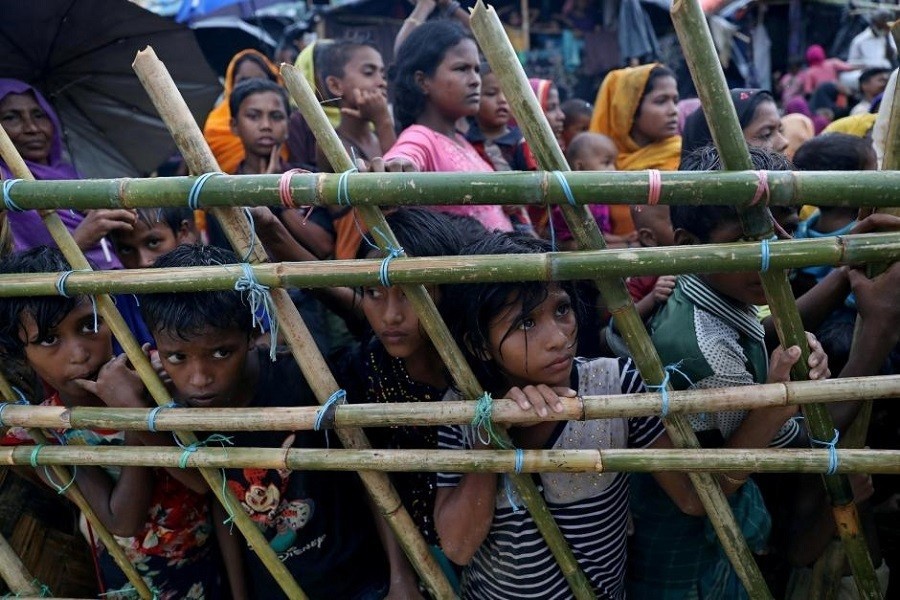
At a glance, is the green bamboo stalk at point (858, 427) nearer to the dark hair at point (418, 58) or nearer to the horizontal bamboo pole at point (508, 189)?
the horizontal bamboo pole at point (508, 189)

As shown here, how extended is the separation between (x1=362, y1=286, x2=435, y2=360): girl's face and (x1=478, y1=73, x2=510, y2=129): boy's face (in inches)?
79.0

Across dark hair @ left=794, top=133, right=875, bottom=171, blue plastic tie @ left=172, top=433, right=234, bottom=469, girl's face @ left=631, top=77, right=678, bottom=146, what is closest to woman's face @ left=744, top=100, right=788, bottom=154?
dark hair @ left=794, top=133, right=875, bottom=171

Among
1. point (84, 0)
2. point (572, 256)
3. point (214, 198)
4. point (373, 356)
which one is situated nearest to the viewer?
point (572, 256)

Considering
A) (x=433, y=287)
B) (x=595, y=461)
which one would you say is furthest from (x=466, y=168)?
(x=595, y=461)

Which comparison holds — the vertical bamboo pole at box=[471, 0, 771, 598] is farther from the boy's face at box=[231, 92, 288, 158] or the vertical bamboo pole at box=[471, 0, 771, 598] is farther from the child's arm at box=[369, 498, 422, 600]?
the boy's face at box=[231, 92, 288, 158]

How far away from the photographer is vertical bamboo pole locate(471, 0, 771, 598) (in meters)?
1.46

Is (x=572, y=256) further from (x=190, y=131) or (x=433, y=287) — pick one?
(x=190, y=131)

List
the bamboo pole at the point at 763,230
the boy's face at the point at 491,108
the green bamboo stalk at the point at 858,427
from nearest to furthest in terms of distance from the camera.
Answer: the bamboo pole at the point at 763,230, the green bamboo stalk at the point at 858,427, the boy's face at the point at 491,108

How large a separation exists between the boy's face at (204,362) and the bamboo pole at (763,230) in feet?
4.20

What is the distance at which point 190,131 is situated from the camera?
165 centimetres

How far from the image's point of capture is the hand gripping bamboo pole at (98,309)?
5.81ft

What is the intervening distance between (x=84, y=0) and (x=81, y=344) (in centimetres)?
186

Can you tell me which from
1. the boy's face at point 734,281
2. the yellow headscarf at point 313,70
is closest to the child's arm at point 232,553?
the boy's face at point 734,281

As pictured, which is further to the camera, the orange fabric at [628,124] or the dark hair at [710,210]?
the orange fabric at [628,124]
